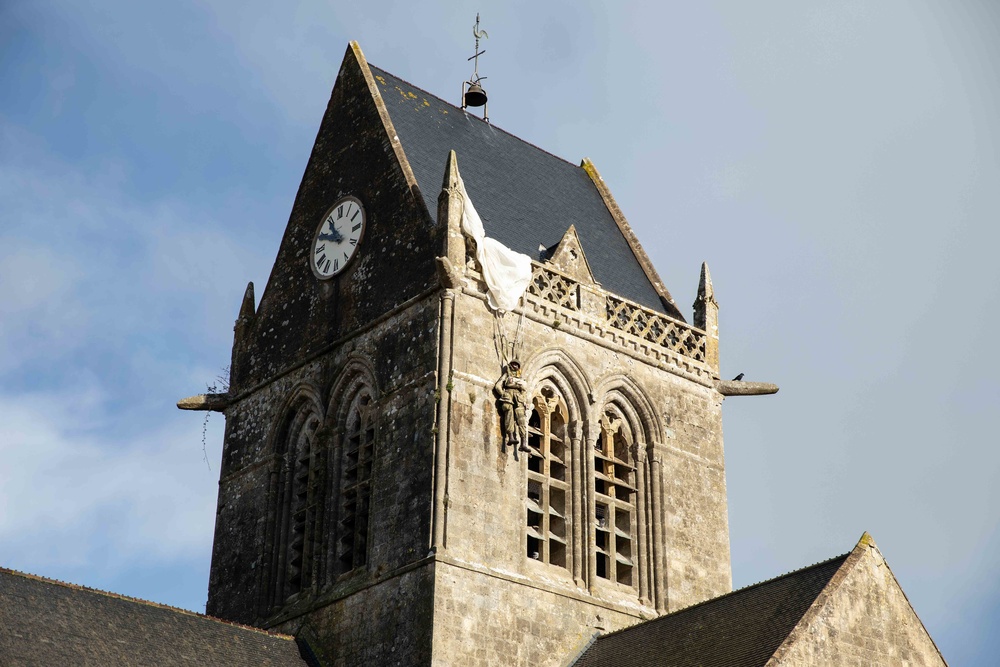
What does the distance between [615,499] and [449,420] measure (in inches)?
158

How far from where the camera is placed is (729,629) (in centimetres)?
2731

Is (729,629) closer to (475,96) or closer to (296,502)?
(296,502)

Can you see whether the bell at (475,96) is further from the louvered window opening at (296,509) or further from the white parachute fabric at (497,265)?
the louvered window opening at (296,509)

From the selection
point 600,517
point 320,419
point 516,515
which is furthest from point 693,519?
point 320,419

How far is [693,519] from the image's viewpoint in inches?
1286

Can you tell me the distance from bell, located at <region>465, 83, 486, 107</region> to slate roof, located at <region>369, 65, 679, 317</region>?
1280 millimetres

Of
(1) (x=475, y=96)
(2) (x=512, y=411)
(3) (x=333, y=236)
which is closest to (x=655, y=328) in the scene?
(2) (x=512, y=411)

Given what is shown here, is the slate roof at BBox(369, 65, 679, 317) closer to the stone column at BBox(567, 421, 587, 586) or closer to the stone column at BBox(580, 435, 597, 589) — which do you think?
the stone column at BBox(567, 421, 587, 586)

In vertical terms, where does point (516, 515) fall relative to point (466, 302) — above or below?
below

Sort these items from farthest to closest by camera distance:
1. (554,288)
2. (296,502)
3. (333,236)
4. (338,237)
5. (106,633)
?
(333,236), (338,237), (296,502), (554,288), (106,633)

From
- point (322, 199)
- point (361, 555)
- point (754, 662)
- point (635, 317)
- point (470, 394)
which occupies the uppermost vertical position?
point (322, 199)

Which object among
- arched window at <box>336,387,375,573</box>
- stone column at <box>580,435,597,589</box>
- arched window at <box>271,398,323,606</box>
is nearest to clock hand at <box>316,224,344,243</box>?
arched window at <box>271,398,323,606</box>

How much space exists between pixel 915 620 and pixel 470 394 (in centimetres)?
776

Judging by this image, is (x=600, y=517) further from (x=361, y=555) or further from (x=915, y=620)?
(x=915, y=620)
